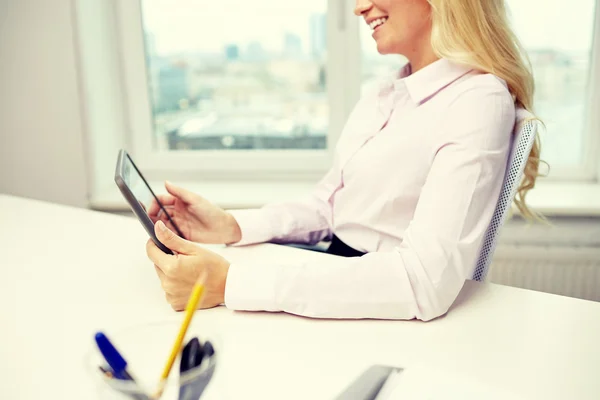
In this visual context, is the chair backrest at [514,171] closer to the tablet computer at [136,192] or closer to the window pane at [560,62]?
the tablet computer at [136,192]

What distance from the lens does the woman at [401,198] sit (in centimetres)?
83

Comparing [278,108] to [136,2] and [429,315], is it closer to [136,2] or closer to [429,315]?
[136,2]

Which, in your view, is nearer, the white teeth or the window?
the white teeth

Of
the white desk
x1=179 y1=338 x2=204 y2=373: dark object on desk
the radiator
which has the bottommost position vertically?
the radiator

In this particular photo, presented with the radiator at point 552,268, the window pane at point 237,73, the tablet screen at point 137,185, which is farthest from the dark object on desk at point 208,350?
the window pane at point 237,73

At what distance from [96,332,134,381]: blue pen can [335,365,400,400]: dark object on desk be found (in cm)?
23

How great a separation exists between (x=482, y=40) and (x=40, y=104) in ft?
5.25

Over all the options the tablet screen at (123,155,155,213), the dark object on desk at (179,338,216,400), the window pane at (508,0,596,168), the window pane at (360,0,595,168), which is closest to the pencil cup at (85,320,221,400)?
the dark object on desk at (179,338,216,400)

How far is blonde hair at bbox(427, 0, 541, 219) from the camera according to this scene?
0.99 metres

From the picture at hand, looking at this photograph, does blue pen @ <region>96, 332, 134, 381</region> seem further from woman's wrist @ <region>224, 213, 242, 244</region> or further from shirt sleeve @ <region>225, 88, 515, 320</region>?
woman's wrist @ <region>224, 213, 242, 244</region>

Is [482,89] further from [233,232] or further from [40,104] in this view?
[40,104]

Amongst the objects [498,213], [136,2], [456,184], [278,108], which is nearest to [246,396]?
[456,184]

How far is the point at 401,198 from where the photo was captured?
1039 millimetres

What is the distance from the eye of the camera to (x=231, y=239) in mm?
1177
